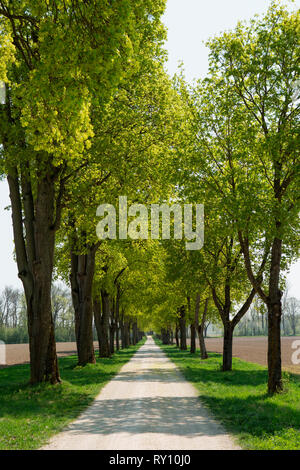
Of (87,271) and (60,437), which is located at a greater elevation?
(87,271)

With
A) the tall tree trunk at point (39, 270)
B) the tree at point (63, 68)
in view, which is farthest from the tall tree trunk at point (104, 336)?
the tree at point (63, 68)

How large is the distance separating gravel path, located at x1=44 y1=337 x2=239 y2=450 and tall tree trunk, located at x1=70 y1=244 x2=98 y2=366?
937 cm

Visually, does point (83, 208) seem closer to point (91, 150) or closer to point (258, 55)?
point (91, 150)

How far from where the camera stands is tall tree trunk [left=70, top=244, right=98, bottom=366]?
1021 inches

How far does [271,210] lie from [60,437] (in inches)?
355

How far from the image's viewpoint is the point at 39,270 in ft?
55.6

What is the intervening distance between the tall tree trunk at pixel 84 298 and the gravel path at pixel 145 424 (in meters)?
9.37

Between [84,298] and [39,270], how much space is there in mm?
9349

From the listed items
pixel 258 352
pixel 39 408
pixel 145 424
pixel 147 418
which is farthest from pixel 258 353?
pixel 145 424

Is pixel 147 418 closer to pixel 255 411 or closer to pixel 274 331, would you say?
pixel 255 411

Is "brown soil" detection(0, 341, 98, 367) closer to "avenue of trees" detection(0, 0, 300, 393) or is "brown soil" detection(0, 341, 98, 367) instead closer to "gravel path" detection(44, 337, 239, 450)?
"avenue of trees" detection(0, 0, 300, 393)

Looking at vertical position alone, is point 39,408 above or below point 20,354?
above
